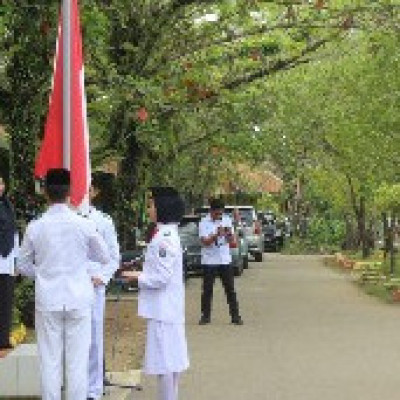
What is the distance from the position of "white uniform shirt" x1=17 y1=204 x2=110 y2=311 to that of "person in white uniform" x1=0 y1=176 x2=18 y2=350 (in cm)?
275

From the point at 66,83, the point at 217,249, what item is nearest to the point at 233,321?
the point at 217,249

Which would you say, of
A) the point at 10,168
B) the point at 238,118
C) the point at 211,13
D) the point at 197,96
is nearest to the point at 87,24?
the point at 10,168

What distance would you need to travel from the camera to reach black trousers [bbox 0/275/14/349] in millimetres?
11523

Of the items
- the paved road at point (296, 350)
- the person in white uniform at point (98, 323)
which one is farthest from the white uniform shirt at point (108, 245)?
the paved road at point (296, 350)

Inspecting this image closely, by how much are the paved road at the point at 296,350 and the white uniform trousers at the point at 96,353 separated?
935 millimetres

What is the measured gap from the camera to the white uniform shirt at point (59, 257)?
27.0 ft

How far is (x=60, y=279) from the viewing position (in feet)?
27.0

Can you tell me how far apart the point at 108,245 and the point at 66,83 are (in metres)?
1.46

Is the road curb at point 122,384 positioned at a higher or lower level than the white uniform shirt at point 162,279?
lower

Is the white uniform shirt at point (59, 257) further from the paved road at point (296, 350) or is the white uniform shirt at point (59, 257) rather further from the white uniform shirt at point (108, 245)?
the paved road at point (296, 350)

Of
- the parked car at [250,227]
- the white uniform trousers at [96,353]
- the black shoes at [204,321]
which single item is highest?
the parked car at [250,227]

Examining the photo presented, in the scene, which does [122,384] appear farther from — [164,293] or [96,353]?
[164,293]

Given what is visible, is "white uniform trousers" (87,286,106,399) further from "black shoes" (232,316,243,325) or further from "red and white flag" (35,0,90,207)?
"black shoes" (232,316,243,325)

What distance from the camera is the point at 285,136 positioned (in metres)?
46.6
